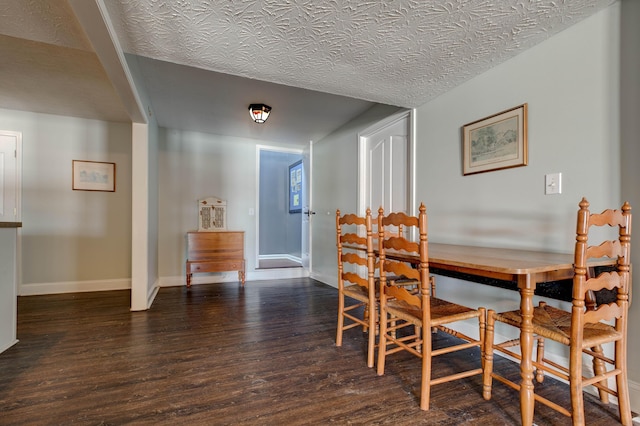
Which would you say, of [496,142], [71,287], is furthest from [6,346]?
[496,142]

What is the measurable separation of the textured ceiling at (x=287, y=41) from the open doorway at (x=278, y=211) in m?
3.30

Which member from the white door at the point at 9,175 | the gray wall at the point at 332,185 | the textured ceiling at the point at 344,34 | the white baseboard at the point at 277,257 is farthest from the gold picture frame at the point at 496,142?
the white door at the point at 9,175

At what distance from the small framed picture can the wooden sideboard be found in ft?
3.95

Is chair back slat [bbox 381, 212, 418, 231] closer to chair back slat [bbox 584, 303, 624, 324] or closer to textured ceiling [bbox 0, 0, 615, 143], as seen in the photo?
chair back slat [bbox 584, 303, 624, 324]

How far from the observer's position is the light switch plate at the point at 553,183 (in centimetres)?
185

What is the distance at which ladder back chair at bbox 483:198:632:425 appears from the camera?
49.6 inches

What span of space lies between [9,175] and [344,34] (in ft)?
14.0

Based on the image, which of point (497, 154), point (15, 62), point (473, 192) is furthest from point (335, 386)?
point (15, 62)

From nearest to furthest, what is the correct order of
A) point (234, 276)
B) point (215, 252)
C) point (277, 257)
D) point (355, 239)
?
point (355, 239)
point (215, 252)
point (234, 276)
point (277, 257)

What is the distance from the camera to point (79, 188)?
159 inches

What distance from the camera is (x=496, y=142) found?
2.21 m

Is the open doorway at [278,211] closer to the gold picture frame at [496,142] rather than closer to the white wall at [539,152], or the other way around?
the white wall at [539,152]

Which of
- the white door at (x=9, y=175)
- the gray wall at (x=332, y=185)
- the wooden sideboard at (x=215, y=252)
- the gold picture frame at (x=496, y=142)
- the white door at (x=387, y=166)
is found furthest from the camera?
the wooden sideboard at (x=215, y=252)

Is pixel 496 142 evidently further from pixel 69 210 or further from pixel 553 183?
pixel 69 210
